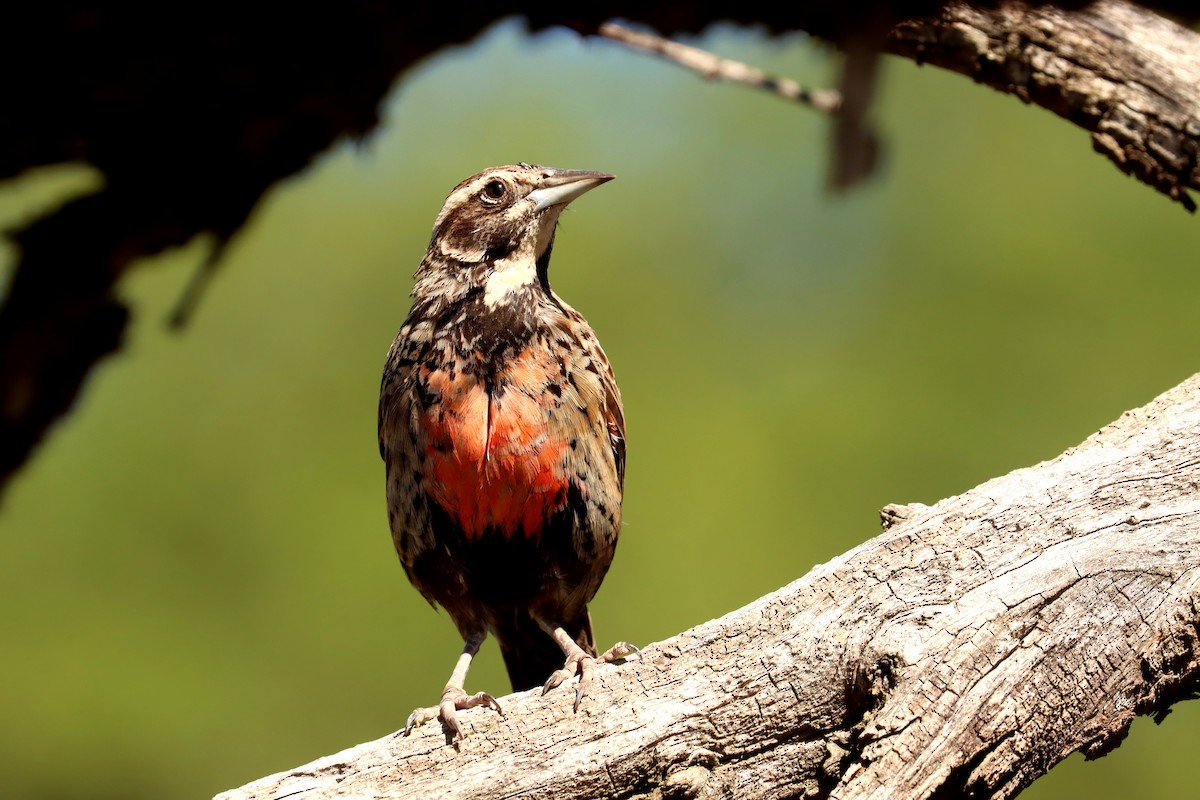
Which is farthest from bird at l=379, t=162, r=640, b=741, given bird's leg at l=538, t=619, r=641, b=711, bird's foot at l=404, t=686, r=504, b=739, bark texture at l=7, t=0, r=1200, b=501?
bark texture at l=7, t=0, r=1200, b=501

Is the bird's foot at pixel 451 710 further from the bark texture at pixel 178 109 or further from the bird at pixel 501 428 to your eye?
the bark texture at pixel 178 109

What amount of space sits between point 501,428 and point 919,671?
2.26m

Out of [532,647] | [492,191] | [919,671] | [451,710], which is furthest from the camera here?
[532,647]

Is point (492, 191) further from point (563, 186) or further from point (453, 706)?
point (453, 706)

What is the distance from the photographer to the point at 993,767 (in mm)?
3590

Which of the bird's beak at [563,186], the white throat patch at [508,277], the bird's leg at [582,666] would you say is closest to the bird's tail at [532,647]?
the bird's leg at [582,666]

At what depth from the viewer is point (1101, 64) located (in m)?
4.91

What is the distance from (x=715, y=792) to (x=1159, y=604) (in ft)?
5.21

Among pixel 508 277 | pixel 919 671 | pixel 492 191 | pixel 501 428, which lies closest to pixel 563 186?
pixel 492 191

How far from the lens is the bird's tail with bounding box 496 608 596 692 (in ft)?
20.0

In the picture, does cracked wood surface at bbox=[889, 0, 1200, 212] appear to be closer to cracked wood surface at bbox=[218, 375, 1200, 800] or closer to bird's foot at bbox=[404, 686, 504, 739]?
cracked wood surface at bbox=[218, 375, 1200, 800]

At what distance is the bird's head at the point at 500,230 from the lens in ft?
18.8

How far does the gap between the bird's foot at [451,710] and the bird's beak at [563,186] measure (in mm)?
2491

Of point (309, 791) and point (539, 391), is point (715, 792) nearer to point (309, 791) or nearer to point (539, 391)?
point (309, 791)
